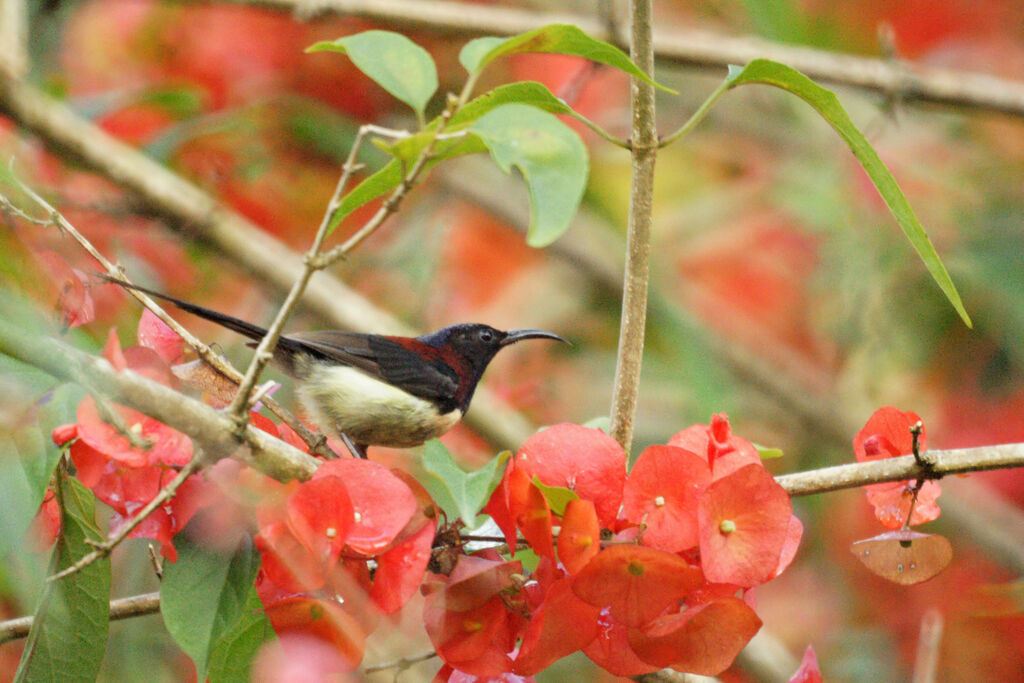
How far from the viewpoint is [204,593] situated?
3.27 ft

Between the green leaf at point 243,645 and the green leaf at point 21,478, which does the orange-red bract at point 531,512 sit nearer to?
the green leaf at point 243,645

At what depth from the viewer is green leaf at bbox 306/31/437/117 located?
0.91 meters

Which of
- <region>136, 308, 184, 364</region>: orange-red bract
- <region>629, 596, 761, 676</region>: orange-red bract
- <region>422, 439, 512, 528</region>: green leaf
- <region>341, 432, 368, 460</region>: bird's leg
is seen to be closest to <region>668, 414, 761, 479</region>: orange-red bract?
<region>629, 596, 761, 676</region>: orange-red bract

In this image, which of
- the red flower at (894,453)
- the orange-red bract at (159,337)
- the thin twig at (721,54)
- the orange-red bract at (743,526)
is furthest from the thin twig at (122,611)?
the thin twig at (721,54)

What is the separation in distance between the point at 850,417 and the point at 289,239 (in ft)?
6.90

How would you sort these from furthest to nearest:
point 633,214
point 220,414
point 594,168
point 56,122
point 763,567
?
point 594,168 < point 56,122 < point 633,214 < point 763,567 < point 220,414

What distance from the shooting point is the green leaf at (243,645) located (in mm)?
1130

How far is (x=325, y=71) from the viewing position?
3494 millimetres

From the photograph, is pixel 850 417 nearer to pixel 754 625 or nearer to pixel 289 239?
pixel 289 239

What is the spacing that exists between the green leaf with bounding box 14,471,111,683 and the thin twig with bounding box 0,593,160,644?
6 centimetres

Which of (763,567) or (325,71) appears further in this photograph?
(325,71)

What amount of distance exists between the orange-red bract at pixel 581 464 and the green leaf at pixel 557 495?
34mm

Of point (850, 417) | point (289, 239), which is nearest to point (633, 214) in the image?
point (289, 239)

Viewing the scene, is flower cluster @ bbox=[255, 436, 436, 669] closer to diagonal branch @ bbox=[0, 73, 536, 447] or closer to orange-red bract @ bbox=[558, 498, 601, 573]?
orange-red bract @ bbox=[558, 498, 601, 573]
